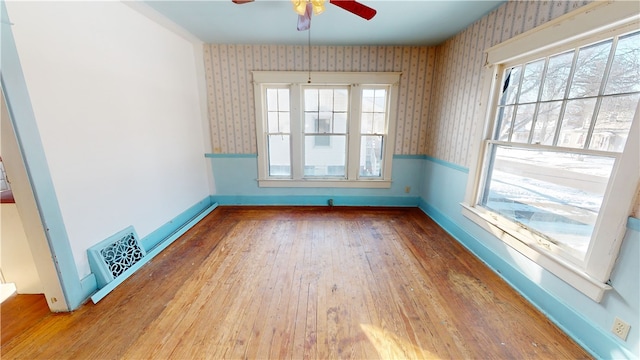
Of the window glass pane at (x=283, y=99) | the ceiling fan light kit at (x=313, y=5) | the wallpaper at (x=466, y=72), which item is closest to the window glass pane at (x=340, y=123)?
the window glass pane at (x=283, y=99)

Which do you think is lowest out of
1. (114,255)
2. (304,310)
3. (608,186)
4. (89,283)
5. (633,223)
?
(304,310)

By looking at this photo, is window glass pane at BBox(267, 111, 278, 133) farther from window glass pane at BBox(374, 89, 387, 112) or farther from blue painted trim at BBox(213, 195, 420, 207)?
window glass pane at BBox(374, 89, 387, 112)

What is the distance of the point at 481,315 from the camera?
1.66m

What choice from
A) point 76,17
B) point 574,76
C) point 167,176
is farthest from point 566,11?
point 167,176

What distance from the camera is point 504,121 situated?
7.26 ft

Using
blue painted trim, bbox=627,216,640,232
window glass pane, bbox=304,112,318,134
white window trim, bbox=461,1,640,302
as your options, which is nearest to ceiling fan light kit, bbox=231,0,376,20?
white window trim, bbox=461,1,640,302

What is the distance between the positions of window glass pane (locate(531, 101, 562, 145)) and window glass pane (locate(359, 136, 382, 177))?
2.00 metres

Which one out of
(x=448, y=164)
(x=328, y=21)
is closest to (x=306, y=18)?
(x=328, y=21)

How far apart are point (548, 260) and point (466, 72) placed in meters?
2.09

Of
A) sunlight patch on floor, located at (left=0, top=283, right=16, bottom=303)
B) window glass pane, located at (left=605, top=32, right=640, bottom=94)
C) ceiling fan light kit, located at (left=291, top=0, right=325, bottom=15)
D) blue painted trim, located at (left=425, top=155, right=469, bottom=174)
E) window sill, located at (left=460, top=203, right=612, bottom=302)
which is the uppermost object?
ceiling fan light kit, located at (left=291, top=0, right=325, bottom=15)

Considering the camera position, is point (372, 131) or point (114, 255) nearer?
point (114, 255)

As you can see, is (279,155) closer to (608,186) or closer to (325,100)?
(325,100)

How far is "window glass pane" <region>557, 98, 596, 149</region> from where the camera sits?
4.95ft

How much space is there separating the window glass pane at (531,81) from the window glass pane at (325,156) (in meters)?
2.14
